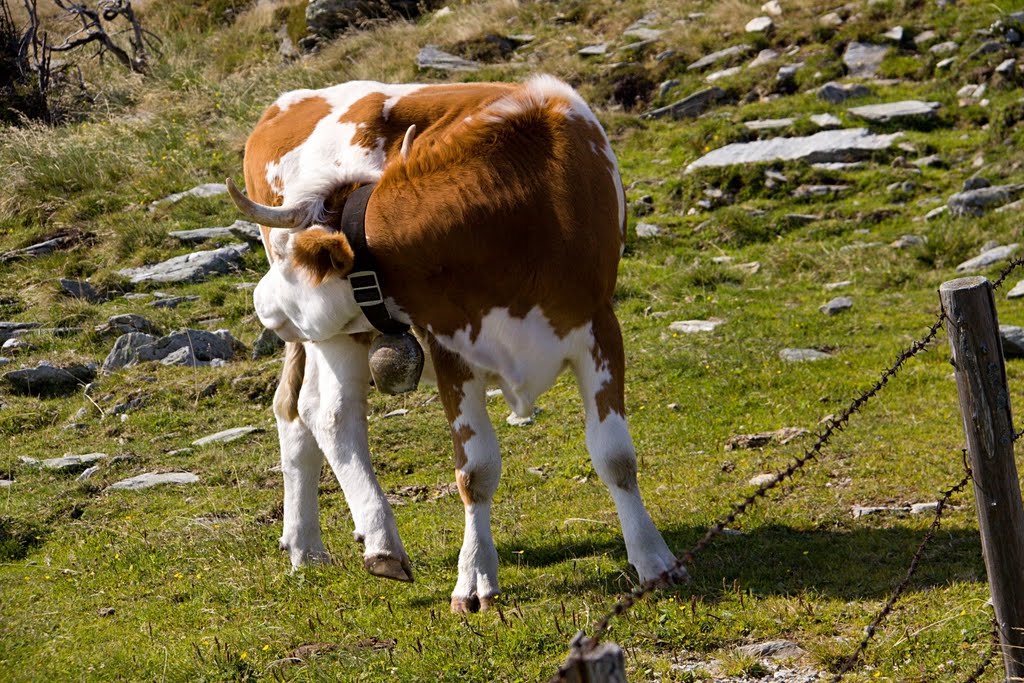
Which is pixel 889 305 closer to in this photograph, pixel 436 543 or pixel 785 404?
pixel 785 404

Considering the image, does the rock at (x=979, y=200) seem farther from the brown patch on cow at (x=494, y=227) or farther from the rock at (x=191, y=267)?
the rock at (x=191, y=267)

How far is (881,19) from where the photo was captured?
15.5m

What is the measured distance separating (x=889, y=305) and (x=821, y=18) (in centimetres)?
755

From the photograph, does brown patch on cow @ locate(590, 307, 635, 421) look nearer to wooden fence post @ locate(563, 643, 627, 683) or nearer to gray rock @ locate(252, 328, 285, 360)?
wooden fence post @ locate(563, 643, 627, 683)

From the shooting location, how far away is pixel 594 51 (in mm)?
17391

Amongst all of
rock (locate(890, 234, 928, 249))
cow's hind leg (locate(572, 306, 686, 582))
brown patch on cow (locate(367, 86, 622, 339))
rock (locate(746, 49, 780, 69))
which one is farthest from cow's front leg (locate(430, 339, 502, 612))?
rock (locate(746, 49, 780, 69))

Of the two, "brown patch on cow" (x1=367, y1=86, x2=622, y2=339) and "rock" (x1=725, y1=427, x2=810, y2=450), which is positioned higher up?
"brown patch on cow" (x1=367, y1=86, x2=622, y2=339)

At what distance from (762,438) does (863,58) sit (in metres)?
9.01

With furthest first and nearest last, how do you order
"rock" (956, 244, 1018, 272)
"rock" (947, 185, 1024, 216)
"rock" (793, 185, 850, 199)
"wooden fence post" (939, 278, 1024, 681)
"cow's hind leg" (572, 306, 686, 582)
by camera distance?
"rock" (793, 185, 850, 199), "rock" (947, 185, 1024, 216), "rock" (956, 244, 1018, 272), "cow's hind leg" (572, 306, 686, 582), "wooden fence post" (939, 278, 1024, 681)

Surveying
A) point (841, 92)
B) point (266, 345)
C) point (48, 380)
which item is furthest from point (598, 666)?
point (841, 92)

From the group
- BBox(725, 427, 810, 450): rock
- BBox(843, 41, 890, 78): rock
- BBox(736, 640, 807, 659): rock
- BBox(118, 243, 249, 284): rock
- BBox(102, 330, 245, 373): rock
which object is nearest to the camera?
BBox(736, 640, 807, 659): rock

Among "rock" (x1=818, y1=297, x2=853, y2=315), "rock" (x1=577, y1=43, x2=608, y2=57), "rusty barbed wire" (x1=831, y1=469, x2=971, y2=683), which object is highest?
"rusty barbed wire" (x1=831, y1=469, x2=971, y2=683)

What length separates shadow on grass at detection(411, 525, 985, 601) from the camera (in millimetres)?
4977

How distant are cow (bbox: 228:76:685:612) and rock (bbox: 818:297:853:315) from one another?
4.52 metres
